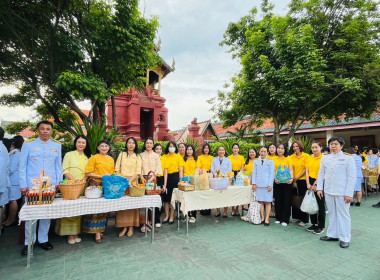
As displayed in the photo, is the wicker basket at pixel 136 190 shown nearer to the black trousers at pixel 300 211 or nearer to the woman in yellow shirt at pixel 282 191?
the woman in yellow shirt at pixel 282 191

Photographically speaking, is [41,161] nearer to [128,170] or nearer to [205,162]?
[128,170]

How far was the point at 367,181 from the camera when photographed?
7.65 m

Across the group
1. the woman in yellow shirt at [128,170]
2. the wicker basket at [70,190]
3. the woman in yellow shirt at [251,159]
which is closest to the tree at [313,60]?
the woman in yellow shirt at [251,159]

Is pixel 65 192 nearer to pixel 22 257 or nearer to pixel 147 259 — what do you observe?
pixel 22 257

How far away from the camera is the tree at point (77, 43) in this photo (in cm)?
548

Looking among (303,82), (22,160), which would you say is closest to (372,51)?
(303,82)

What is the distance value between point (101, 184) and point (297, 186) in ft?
13.6

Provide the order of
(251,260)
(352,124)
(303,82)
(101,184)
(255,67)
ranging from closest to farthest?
(251,260) < (101,184) < (303,82) < (255,67) < (352,124)

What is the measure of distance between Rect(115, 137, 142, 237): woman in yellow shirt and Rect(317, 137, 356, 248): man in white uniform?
11.4ft

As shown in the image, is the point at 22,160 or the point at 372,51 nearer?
the point at 22,160

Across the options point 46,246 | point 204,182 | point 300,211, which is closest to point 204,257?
point 204,182

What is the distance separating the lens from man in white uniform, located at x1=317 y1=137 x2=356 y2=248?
3502mm

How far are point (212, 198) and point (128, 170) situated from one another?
5.88 ft

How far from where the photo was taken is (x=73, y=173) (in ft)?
11.9
